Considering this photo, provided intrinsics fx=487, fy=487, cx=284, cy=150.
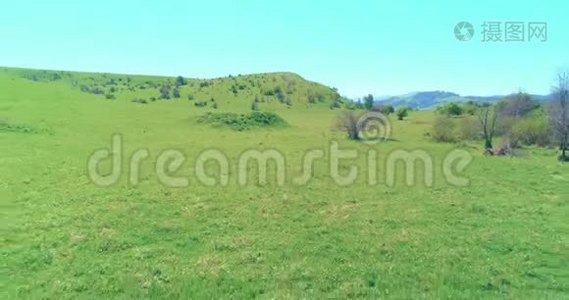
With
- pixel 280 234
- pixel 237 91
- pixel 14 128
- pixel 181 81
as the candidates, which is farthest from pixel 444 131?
pixel 181 81

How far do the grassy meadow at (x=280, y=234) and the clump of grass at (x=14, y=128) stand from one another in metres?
7.92

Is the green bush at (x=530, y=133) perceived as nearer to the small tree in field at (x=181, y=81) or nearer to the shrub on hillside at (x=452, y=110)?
the shrub on hillside at (x=452, y=110)

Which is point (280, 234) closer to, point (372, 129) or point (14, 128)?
point (14, 128)

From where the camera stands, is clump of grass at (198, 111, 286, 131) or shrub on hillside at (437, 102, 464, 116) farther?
shrub on hillside at (437, 102, 464, 116)

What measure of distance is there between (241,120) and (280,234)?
60.1 m

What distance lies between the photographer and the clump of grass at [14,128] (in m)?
50.9

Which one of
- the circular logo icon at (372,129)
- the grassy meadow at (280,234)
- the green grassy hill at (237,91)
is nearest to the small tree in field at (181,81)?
the green grassy hill at (237,91)

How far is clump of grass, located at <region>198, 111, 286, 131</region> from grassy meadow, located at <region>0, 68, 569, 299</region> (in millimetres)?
33342

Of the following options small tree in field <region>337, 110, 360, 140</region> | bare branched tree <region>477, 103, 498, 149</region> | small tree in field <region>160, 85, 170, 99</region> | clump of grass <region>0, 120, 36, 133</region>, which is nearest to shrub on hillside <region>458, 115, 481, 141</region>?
bare branched tree <region>477, 103, 498, 149</region>

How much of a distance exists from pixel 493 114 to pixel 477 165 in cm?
3473

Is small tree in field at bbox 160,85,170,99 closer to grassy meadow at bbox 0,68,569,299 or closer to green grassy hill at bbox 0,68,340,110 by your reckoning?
green grassy hill at bbox 0,68,340,110

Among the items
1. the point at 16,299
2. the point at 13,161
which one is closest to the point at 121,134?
the point at 13,161

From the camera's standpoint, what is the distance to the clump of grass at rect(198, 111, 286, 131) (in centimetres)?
7662

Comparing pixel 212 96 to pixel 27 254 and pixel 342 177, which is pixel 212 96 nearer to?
pixel 342 177
